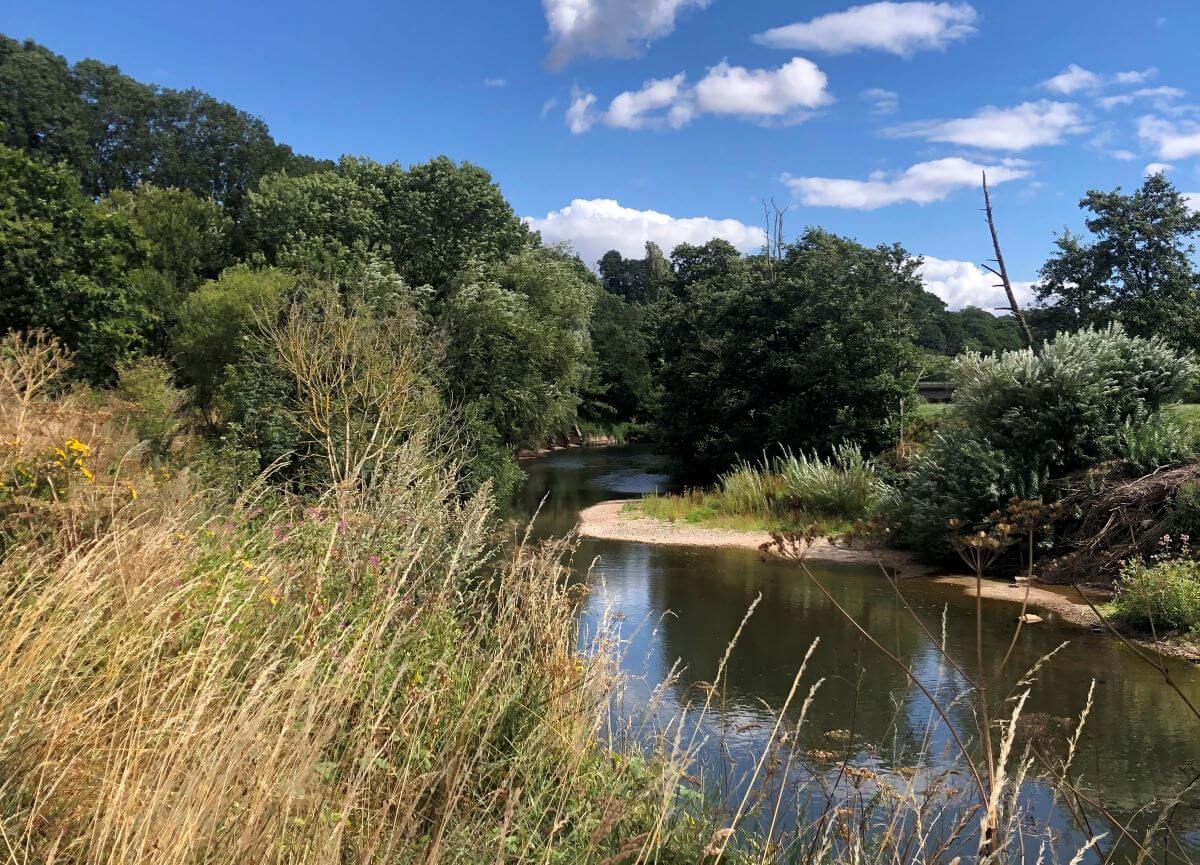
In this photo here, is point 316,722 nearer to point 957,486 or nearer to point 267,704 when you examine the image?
point 267,704

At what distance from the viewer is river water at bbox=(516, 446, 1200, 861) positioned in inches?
218

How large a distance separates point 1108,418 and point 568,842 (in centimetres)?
1348

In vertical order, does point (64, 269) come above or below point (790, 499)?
above

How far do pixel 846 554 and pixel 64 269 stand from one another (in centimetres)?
1724

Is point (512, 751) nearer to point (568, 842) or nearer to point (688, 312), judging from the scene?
point (568, 842)

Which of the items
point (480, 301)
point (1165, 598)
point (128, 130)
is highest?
point (128, 130)

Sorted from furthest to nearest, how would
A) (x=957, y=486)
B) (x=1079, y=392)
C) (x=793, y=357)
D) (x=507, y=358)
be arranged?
(x=793, y=357) → (x=507, y=358) → (x=957, y=486) → (x=1079, y=392)

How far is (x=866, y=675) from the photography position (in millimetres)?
8172

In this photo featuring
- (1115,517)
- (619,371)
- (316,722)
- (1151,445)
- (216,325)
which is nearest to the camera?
(316,722)

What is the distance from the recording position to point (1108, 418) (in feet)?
44.7

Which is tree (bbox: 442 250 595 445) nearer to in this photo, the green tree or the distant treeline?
the distant treeline

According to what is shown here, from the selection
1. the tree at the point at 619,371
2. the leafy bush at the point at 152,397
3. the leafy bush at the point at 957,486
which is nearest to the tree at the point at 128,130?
the tree at the point at 619,371

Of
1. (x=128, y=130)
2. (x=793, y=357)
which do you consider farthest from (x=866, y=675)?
(x=128, y=130)

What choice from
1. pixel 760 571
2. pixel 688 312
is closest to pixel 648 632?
pixel 760 571
